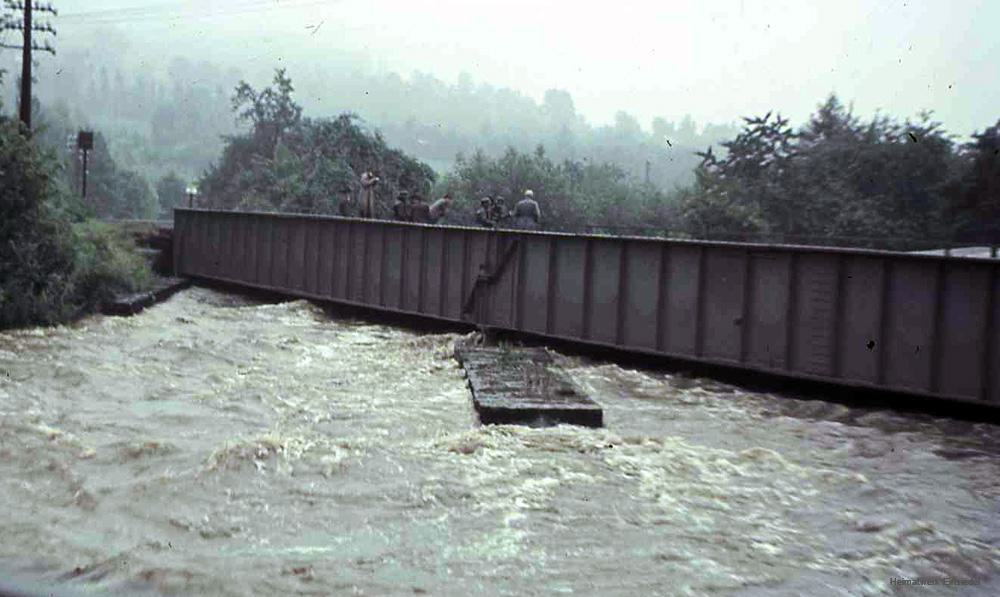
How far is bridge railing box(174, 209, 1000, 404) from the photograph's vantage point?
676 inches

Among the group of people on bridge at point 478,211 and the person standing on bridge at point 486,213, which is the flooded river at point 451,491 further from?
the person standing on bridge at point 486,213

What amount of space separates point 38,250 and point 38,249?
0.14 ft

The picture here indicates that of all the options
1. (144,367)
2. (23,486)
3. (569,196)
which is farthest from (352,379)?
(569,196)

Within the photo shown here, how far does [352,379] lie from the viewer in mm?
18203

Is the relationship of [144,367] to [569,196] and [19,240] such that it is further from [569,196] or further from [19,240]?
[569,196]

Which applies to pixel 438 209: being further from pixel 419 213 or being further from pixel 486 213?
pixel 486 213

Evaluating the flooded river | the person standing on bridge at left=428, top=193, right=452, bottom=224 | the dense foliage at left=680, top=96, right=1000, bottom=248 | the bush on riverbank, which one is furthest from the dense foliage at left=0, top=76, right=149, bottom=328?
the dense foliage at left=680, top=96, right=1000, bottom=248

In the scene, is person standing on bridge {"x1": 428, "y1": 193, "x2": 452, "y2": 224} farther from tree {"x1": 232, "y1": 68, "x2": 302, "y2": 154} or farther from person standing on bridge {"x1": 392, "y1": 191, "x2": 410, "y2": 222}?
tree {"x1": 232, "y1": 68, "x2": 302, "y2": 154}

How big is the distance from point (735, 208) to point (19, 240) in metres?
39.0

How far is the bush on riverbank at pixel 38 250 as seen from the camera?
22594 mm

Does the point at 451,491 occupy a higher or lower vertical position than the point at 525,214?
Answer: lower

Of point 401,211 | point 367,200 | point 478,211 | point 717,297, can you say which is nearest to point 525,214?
point 478,211

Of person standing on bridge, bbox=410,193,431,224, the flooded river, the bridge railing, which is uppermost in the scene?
person standing on bridge, bbox=410,193,431,224

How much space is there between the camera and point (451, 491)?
10375 millimetres
